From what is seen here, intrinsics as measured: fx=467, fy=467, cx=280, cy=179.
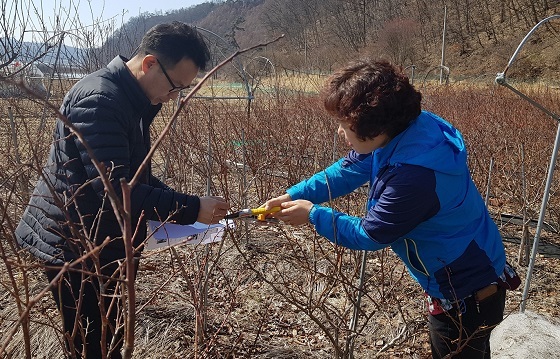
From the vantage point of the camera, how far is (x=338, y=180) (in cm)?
187

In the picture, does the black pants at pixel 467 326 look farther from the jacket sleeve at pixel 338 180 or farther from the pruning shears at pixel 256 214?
the pruning shears at pixel 256 214

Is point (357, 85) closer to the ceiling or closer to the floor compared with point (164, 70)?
closer to the floor

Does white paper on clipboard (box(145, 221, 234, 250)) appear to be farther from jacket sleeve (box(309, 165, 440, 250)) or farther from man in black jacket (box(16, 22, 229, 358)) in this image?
jacket sleeve (box(309, 165, 440, 250))

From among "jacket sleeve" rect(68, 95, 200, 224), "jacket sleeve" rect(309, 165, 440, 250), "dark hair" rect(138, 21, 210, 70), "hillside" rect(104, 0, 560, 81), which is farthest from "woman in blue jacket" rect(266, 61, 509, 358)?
"hillside" rect(104, 0, 560, 81)

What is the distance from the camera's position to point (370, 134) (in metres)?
1.45

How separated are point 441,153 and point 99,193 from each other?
1.10 meters

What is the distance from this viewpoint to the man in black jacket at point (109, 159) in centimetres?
154

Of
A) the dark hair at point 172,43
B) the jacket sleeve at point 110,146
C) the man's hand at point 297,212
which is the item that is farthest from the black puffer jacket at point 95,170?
the man's hand at point 297,212

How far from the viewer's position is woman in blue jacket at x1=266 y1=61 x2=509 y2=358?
1.38 meters

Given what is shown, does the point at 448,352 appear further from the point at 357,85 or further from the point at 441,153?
the point at 357,85

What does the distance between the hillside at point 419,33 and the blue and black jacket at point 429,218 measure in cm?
753

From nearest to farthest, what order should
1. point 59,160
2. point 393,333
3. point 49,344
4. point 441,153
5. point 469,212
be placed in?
point 441,153 < point 469,212 < point 59,160 < point 49,344 < point 393,333

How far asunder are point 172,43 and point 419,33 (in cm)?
3388

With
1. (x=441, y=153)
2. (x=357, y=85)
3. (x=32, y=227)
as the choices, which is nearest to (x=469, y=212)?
(x=441, y=153)
